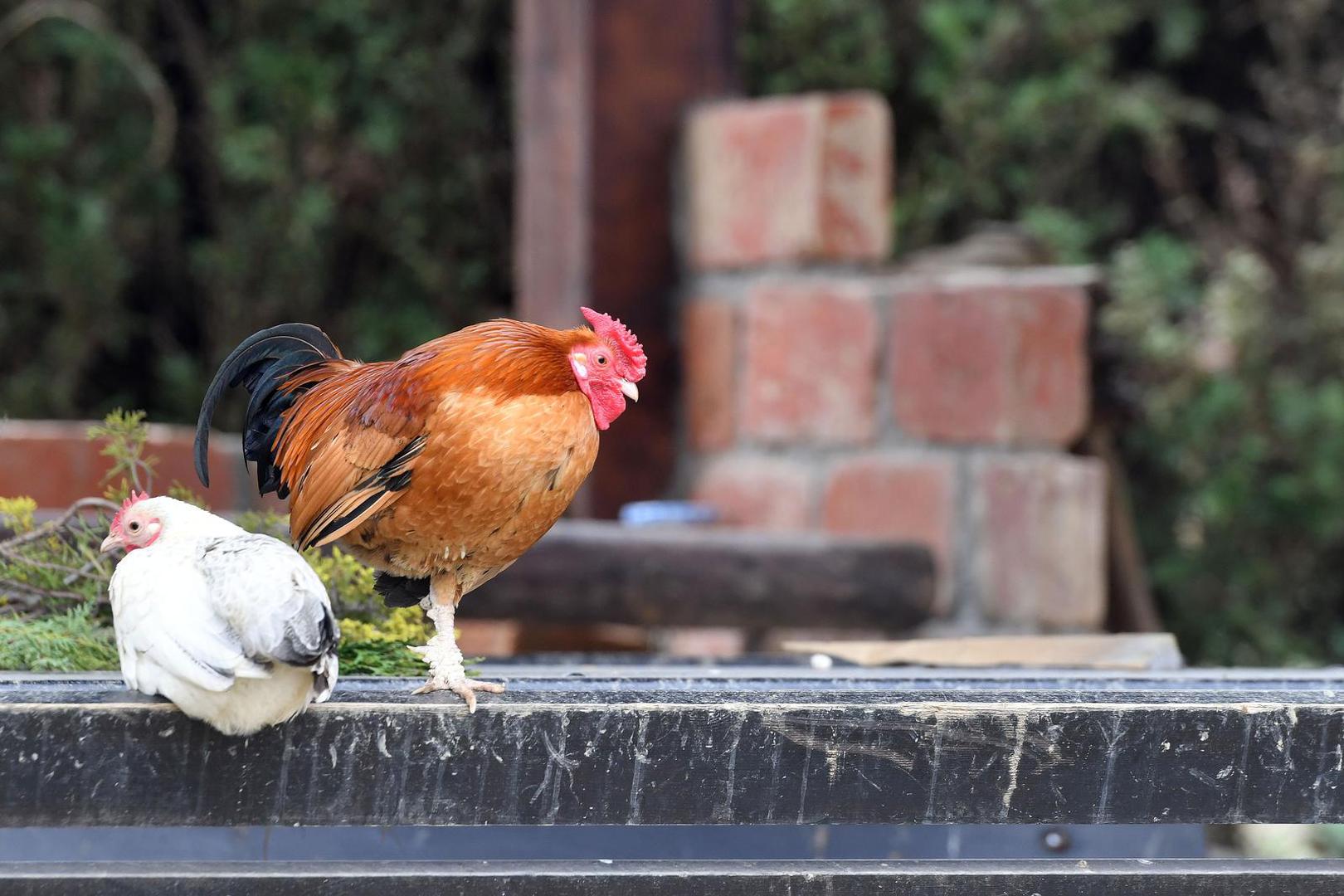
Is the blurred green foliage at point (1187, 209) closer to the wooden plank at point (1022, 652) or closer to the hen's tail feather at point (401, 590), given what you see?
the wooden plank at point (1022, 652)

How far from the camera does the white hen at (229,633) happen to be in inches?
47.8

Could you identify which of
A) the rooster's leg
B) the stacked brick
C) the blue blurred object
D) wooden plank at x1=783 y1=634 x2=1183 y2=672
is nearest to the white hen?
the rooster's leg

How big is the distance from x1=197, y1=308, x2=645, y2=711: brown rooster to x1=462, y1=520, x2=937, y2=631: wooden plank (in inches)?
49.5

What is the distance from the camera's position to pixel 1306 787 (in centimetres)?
134

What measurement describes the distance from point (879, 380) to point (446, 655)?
2.27 m

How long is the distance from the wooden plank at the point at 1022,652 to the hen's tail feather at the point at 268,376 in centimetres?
74

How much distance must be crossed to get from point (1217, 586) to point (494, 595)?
91.7 inches

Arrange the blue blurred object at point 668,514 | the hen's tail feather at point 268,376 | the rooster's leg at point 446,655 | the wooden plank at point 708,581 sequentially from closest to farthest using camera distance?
the rooster's leg at point 446,655 → the hen's tail feather at point 268,376 → the wooden plank at point 708,581 → the blue blurred object at point 668,514

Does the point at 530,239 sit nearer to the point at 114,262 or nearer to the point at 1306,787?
the point at 114,262

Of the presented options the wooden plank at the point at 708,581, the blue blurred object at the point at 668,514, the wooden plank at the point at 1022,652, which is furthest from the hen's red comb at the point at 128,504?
the blue blurred object at the point at 668,514

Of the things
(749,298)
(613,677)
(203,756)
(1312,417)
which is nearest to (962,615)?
(749,298)

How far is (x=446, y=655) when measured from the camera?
1.45 metres

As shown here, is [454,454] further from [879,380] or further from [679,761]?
[879,380]

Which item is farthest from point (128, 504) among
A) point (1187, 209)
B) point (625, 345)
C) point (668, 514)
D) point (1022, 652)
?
point (1187, 209)
